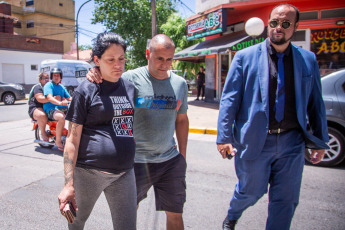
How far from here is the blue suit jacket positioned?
91.7 inches

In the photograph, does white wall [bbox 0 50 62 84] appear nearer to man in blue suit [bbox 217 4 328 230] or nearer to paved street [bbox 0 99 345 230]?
paved street [bbox 0 99 345 230]

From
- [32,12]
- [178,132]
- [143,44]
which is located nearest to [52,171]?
[178,132]

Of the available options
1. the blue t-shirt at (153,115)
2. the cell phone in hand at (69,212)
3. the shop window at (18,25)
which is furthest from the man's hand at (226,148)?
the shop window at (18,25)

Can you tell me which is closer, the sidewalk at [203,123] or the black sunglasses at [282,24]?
the black sunglasses at [282,24]

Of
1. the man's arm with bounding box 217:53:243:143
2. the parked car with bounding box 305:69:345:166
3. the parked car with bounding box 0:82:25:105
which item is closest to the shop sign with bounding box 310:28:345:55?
the parked car with bounding box 305:69:345:166

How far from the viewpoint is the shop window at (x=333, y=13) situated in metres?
10.7

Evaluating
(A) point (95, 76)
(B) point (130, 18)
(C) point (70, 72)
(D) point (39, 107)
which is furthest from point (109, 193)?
(B) point (130, 18)

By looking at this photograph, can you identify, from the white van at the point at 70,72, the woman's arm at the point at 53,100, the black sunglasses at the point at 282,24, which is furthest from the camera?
the white van at the point at 70,72

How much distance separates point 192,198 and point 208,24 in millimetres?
11926

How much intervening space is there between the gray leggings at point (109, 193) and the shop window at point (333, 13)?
1159 centimetres

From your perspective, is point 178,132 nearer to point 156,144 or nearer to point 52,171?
point 156,144

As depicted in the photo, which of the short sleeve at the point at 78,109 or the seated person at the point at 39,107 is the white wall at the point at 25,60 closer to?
the seated person at the point at 39,107

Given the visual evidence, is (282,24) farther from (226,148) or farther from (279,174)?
(279,174)

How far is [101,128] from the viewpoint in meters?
1.94
